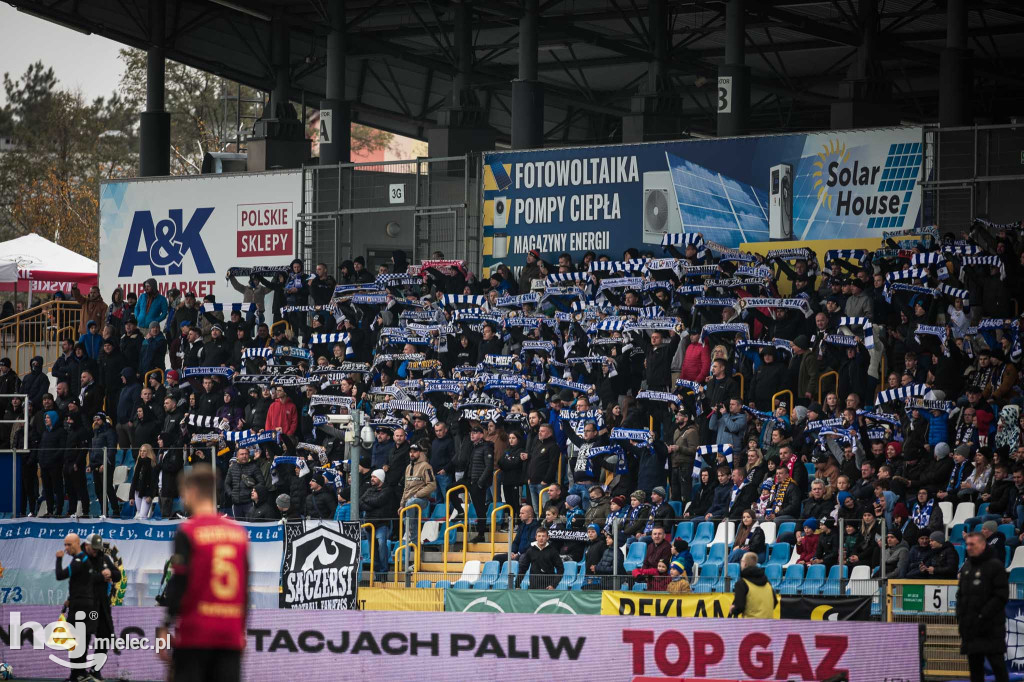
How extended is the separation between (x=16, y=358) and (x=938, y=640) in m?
25.6

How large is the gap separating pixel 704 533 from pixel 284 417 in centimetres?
905

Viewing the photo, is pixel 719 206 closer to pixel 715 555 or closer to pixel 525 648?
pixel 715 555

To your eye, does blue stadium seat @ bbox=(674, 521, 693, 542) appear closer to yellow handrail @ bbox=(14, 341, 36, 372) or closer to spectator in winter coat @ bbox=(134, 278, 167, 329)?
spectator in winter coat @ bbox=(134, 278, 167, 329)

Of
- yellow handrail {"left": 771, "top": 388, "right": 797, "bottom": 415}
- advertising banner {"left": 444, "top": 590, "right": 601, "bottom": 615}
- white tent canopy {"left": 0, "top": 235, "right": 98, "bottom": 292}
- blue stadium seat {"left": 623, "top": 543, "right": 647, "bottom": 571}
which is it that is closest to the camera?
advertising banner {"left": 444, "top": 590, "right": 601, "bottom": 615}

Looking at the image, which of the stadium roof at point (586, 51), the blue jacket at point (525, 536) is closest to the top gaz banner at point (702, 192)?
the stadium roof at point (586, 51)

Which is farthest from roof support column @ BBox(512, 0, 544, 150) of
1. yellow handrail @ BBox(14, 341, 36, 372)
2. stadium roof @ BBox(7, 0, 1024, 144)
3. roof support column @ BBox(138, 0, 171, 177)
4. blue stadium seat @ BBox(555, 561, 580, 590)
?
blue stadium seat @ BBox(555, 561, 580, 590)

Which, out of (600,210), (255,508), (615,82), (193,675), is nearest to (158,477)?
(255,508)

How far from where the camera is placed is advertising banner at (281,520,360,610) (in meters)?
18.8

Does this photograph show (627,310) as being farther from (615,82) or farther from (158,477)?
(615,82)

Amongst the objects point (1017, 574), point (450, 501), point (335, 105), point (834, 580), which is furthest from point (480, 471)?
point (335, 105)

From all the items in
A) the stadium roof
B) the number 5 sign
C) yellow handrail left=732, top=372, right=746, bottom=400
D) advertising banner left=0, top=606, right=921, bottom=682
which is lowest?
advertising banner left=0, top=606, right=921, bottom=682

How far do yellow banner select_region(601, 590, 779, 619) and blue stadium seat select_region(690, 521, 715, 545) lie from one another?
6.84 feet

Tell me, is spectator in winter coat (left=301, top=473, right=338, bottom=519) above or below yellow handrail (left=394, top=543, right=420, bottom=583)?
above

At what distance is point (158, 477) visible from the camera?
25.3 m
